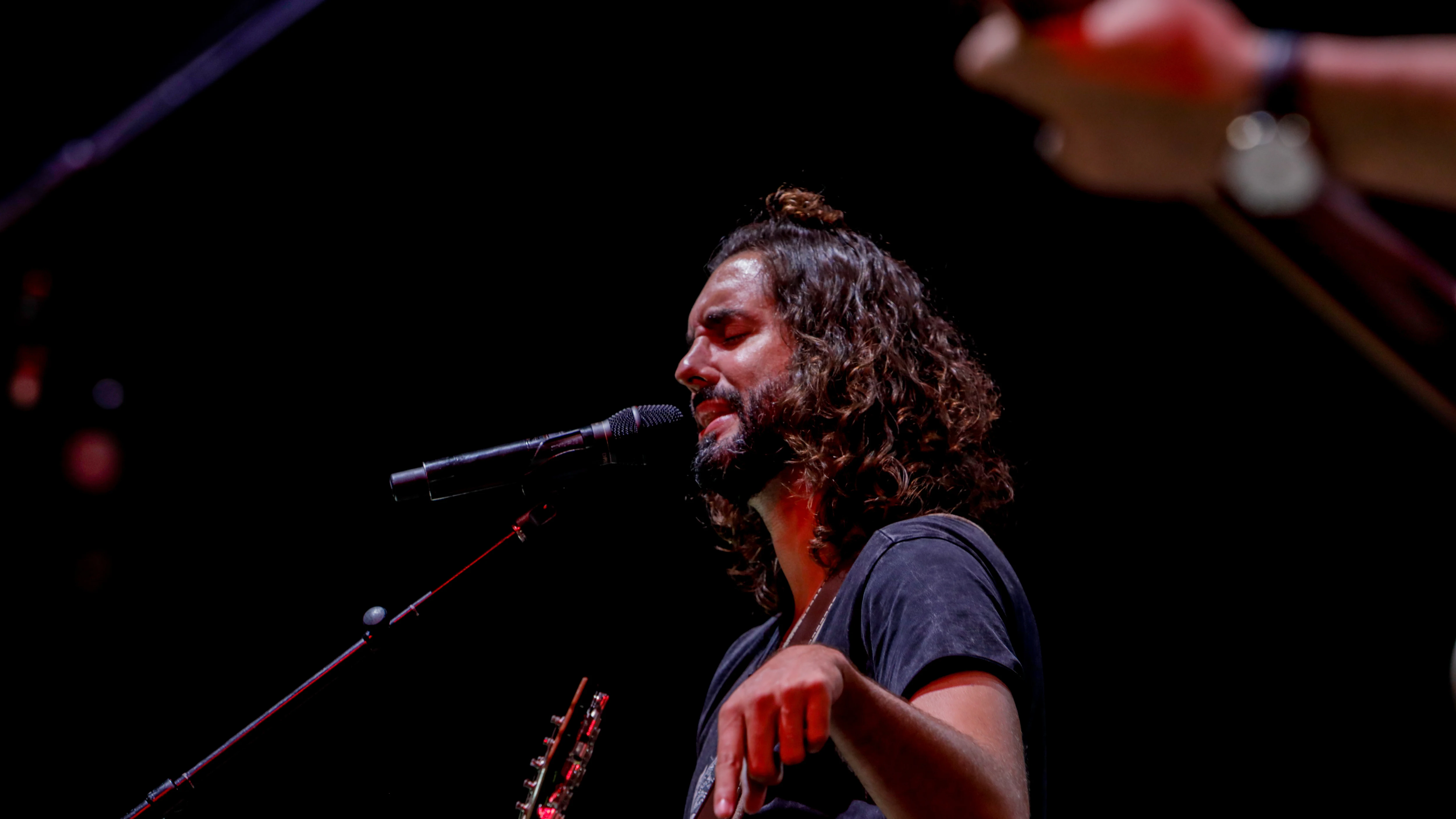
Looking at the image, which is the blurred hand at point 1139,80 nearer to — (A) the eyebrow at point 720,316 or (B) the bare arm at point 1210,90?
(B) the bare arm at point 1210,90

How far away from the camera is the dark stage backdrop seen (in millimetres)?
2477

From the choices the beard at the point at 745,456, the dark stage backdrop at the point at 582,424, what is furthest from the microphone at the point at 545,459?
the beard at the point at 745,456

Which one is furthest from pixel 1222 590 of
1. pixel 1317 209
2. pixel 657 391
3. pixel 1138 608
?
pixel 1317 209

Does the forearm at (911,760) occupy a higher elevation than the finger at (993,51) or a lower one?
lower

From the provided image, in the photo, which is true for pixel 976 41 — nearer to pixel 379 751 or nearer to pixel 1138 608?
pixel 1138 608

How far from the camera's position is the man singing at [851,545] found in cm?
123

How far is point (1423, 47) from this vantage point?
22.9 inches

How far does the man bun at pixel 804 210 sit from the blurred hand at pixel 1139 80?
240 cm

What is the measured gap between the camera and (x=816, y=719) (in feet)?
3.47

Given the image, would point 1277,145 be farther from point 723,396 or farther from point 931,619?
point 723,396

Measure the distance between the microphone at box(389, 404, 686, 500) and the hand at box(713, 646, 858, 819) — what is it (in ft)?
3.44

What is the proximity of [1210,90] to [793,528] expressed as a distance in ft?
6.32

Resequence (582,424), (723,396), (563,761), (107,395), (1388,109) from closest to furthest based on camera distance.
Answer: (1388,109)
(563,761)
(107,395)
(723,396)
(582,424)

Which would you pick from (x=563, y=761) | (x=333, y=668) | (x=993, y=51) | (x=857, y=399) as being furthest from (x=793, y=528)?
(x=993, y=51)
